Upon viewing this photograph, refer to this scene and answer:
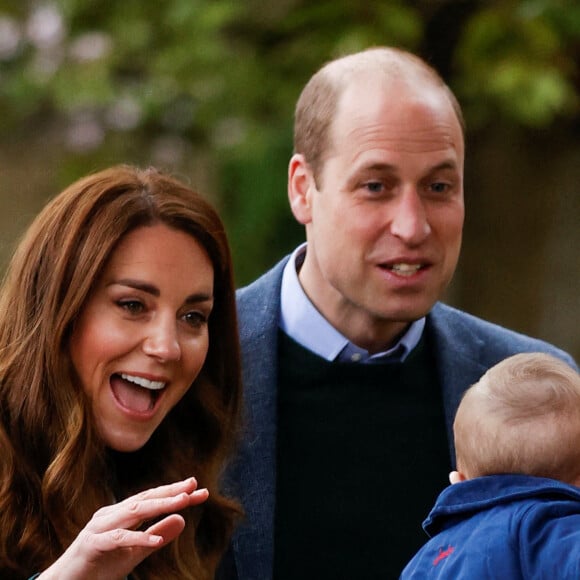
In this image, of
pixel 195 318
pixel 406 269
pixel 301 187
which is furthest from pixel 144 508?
pixel 301 187

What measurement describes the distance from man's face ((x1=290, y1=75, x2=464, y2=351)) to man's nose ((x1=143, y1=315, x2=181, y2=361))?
71 cm

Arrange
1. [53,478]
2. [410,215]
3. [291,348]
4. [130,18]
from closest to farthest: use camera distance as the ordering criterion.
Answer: [53,478]
[410,215]
[291,348]
[130,18]

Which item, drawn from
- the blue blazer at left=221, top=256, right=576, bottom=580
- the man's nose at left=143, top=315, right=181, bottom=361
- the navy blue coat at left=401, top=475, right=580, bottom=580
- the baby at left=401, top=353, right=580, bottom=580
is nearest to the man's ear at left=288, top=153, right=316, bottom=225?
the blue blazer at left=221, top=256, right=576, bottom=580

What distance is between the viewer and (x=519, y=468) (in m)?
2.71

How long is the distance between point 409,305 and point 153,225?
0.77m

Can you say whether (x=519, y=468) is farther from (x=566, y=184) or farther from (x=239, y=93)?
(x=566, y=184)

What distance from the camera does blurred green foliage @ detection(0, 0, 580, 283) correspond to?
587 cm

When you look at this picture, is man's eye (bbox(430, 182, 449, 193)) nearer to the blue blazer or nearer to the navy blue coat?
the blue blazer

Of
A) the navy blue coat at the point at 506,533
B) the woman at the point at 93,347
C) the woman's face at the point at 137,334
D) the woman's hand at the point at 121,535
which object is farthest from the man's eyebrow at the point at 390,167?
the woman's hand at the point at 121,535

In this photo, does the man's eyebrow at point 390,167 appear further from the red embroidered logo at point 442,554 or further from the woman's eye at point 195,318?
the red embroidered logo at point 442,554

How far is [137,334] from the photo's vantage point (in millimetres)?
2994

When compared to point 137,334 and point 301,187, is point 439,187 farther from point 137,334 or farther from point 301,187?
point 137,334

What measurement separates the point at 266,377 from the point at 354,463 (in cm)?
30

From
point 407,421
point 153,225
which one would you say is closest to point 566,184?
point 407,421
